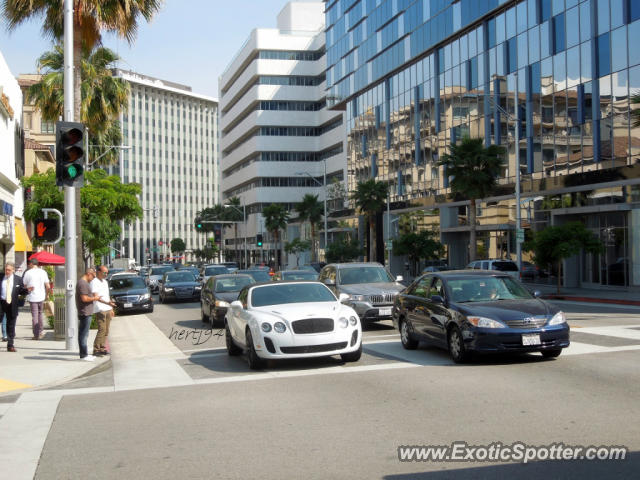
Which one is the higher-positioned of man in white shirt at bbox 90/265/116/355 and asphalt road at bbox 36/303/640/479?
man in white shirt at bbox 90/265/116/355

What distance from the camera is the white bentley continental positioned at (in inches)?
461

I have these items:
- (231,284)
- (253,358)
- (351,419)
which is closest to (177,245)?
(231,284)

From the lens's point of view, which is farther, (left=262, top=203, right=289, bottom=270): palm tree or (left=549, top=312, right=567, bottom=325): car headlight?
(left=262, top=203, right=289, bottom=270): palm tree

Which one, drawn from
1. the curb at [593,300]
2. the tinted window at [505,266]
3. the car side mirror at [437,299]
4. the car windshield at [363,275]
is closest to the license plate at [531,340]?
the car side mirror at [437,299]

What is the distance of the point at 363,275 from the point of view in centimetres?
1970

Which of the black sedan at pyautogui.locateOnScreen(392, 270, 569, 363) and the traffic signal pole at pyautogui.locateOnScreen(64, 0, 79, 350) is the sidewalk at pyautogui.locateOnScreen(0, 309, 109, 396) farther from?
the black sedan at pyautogui.locateOnScreen(392, 270, 569, 363)

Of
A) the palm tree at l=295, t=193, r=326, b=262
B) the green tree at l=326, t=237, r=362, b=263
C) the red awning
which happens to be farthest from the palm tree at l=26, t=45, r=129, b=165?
the palm tree at l=295, t=193, r=326, b=262

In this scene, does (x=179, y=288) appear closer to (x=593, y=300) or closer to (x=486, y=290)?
(x=593, y=300)

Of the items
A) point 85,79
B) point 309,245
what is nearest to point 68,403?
point 85,79

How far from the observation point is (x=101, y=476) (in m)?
6.14

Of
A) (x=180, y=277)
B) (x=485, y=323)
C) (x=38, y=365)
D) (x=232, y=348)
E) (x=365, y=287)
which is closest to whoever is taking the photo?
(x=485, y=323)

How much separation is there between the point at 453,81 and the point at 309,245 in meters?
34.7

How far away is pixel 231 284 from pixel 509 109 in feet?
97.6

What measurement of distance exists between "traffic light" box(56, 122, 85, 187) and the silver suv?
7.45 meters
